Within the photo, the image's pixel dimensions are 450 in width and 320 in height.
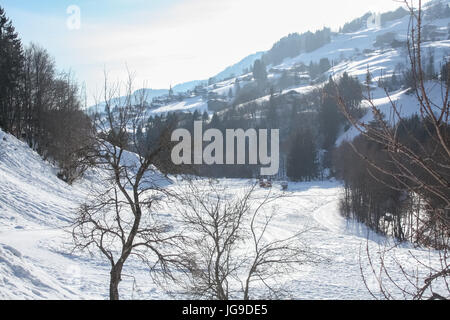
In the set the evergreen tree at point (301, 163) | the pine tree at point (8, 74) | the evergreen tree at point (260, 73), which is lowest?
the evergreen tree at point (301, 163)

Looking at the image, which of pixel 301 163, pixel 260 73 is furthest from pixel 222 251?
pixel 260 73

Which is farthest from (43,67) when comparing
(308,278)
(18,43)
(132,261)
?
(308,278)

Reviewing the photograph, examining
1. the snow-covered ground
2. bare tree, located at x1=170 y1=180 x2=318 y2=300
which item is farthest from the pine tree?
bare tree, located at x1=170 y1=180 x2=318 y2=300

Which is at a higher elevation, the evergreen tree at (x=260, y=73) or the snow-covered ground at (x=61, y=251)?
the evergreen tree at (x=260, y=73)

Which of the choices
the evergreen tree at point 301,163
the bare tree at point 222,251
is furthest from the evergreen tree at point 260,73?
the bare tree at point 222,251

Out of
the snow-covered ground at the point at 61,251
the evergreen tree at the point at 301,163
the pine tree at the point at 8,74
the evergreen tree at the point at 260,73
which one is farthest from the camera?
the evergreen tree at the point at 260,73

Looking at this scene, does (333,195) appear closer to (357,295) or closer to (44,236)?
(357,295)

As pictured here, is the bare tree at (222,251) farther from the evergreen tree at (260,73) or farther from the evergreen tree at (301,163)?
the evergreen tree at (260,73)

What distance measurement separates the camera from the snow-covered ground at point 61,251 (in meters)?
9.96

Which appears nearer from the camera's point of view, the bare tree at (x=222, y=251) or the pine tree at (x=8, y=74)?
the bare tree at (x=222, y=251)

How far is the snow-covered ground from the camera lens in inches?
392

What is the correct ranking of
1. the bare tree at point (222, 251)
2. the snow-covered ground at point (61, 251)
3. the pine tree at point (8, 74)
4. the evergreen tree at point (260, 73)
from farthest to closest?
the evergreen tree at point (260, 73) → the pine tree at point (8, 74) → the snow-covered ground at point (61, 251) → the bare tree at point (222, 251)

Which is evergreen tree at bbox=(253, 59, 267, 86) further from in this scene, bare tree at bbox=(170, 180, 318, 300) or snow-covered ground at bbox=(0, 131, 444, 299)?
bare tree at bbox=(170, 180, 318, 300)
